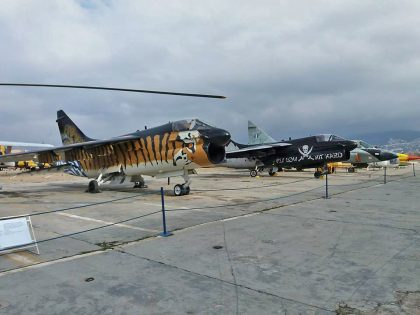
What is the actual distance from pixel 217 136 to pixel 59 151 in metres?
8.37

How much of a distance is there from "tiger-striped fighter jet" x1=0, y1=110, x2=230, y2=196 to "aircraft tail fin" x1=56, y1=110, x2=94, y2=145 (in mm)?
218

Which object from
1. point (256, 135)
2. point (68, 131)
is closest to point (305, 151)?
point (256, 135)

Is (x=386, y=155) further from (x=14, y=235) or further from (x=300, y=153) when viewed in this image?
(x=14, y=235)

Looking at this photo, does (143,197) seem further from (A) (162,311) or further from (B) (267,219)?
(A) (162,311)

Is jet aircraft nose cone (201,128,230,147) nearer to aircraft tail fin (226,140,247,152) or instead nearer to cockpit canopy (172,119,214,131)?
cockpit canopy (172,119,214,131)

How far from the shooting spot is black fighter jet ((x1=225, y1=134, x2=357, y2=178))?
68.8 ft

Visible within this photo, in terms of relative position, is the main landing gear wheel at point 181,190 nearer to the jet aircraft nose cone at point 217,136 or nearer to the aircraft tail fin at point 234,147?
the jet aircraft nose cone at point 217,136

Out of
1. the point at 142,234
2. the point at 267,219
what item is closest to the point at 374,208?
the point at 267,219

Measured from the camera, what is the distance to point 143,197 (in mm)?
13891

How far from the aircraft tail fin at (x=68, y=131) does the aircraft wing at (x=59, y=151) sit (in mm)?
1350

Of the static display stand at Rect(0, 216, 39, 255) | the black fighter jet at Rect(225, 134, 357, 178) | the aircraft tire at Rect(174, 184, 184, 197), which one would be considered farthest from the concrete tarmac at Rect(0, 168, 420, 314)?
the black fighter jet at Rect(225, 134, 357, 178)

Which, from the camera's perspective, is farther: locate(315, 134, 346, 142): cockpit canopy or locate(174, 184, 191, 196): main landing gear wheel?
locate(315, 134, 346, 142): cockpit canopy

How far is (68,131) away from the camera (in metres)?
19.4

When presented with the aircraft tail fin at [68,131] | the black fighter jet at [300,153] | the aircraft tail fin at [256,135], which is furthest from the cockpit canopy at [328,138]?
the aircraft tail fin at [68,131]
